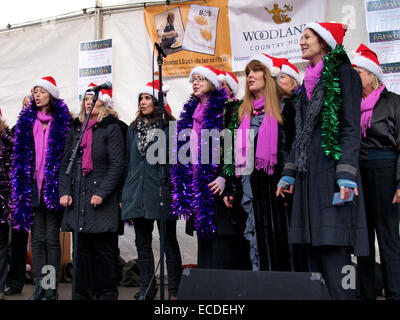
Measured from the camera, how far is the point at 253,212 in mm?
3416

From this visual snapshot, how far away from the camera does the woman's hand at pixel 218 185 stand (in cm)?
352

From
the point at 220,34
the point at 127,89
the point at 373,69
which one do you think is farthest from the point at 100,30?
the point at 373,69

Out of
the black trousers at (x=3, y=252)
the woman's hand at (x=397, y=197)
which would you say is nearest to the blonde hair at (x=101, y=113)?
the black trousers at (x=3, y=252)

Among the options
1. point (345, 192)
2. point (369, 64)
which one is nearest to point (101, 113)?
point (369, 64)

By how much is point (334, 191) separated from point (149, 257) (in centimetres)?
195

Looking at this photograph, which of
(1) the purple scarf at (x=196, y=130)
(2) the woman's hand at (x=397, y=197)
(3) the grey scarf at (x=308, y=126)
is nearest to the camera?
(3) the grey scarf at (x=308, y=126)

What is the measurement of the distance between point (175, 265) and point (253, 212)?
3.60ft

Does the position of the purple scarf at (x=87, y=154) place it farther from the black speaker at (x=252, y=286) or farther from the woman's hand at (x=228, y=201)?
the black speaker at (x=252, y=286)

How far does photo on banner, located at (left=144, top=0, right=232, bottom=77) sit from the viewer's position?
5656mm

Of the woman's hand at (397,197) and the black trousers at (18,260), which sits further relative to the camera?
the black trousers at (18,260)

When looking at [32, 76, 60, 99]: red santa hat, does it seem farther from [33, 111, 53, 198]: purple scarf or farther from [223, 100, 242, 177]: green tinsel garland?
[223, 100, 242, 177]: green tinsel garland

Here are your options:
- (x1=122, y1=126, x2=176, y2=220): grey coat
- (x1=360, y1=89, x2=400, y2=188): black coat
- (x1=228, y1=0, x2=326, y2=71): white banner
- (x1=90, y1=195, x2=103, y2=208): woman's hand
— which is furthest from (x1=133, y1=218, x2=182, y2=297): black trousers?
(x1=228, y1=0, x2=326, y2=71): white banner

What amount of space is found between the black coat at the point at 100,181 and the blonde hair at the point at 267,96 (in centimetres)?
123

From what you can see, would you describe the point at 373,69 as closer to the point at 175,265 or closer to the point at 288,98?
the point at 288,98
